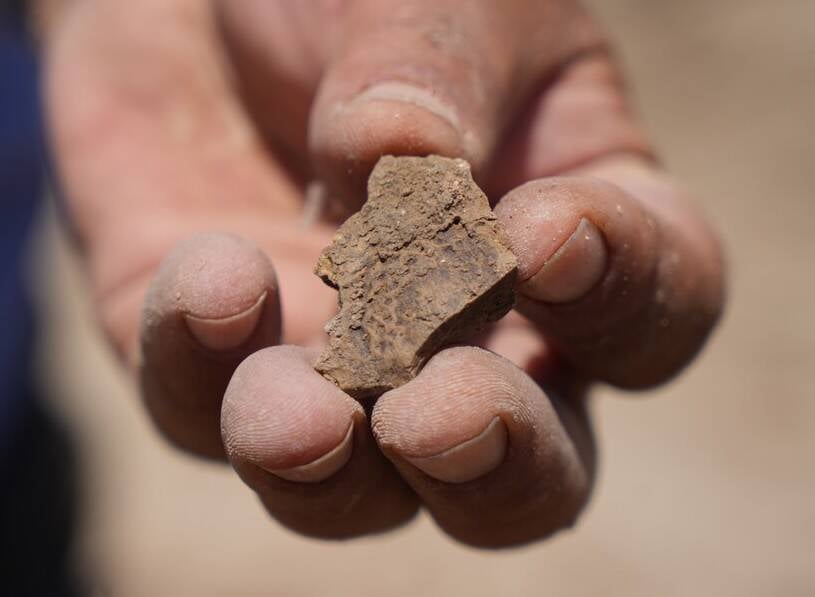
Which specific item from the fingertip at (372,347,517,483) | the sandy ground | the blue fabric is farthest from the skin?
the sandy ground

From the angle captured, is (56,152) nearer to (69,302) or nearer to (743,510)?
(69,302)

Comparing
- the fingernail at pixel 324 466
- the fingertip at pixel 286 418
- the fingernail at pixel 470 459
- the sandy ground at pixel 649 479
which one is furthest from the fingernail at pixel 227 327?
the sandy ground at pixel 649 479

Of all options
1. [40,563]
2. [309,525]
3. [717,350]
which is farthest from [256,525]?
[717,350]

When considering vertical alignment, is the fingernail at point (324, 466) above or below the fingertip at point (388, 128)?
below

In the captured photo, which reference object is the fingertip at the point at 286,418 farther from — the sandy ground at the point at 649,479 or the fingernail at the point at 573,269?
the sandy ground at the point at 649,479

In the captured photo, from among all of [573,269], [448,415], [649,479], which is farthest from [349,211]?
[649,479]

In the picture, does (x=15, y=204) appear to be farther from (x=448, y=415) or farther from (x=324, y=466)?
(x=448, y=415)
